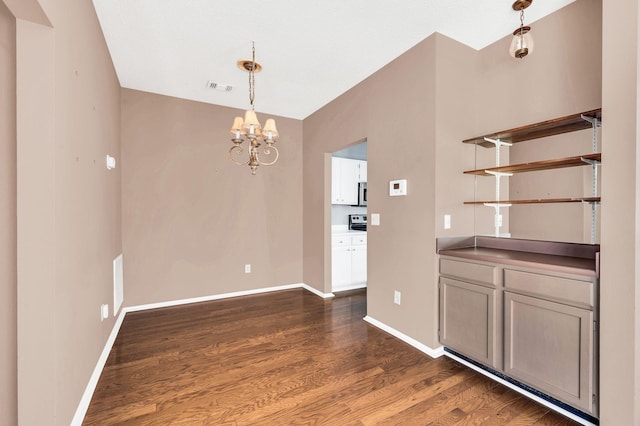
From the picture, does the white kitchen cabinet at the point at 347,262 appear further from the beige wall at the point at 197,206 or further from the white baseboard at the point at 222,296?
the beige wall at the point at 197,206

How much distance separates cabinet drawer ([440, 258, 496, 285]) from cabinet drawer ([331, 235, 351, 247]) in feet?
6.46

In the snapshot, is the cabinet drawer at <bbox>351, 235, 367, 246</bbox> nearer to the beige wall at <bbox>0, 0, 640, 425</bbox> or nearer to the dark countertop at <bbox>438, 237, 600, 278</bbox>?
the beige wall at <bbox>0, 0, 640, 425</bbox>

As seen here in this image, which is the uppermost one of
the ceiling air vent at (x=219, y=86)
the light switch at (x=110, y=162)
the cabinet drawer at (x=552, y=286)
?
the ceiling air vent at (x=219, y=86)

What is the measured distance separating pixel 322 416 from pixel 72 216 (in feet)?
6.26

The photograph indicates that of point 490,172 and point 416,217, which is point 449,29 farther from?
point 416,217

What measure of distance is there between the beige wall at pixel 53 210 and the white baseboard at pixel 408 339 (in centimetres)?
248

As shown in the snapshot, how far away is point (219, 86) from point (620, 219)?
12.2 feet

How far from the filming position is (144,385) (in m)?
2.06

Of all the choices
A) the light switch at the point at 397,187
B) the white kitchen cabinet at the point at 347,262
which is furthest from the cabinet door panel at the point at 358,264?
the light switch at the point at 397,187

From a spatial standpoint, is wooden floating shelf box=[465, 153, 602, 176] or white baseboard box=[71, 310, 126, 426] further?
wooden floating shelf box=[465, 153, 602, 176]

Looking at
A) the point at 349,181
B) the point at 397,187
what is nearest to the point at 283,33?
the point at 397,187

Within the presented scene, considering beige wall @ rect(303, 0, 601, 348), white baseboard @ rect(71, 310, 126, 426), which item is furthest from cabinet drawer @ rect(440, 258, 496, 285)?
white baseboard @ rect(71, 310, 126, 426)

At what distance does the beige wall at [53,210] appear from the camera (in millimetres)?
1294

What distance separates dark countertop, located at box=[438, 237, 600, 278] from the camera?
5.66 feet
